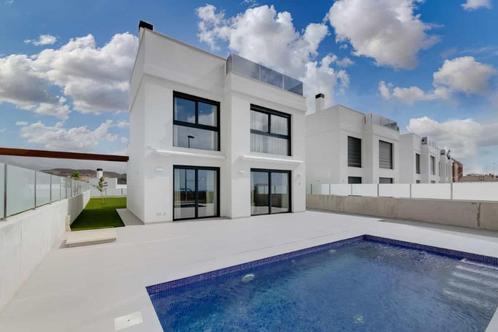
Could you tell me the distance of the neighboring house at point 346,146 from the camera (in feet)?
56.1

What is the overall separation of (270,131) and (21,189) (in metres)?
9.98

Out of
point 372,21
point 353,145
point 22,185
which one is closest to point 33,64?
point 22,185

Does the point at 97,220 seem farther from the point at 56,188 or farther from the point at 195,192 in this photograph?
the point at 195,192

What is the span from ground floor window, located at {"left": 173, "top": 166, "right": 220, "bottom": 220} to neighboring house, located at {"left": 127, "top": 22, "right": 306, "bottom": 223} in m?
0.04

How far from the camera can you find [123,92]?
15883mm

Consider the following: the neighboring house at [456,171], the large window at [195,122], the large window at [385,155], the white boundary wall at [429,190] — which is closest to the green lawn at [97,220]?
the large window at [195,122]

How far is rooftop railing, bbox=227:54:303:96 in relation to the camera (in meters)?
10.9

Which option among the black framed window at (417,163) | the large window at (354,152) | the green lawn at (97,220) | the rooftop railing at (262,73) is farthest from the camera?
the black framed window at (417,163)

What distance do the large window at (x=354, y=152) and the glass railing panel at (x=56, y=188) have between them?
682 inches

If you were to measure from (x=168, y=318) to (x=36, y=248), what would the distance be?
3441 millimetres

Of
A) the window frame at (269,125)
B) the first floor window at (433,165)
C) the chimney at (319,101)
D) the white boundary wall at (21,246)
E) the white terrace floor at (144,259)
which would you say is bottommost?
the white terrace floor at (144,259)

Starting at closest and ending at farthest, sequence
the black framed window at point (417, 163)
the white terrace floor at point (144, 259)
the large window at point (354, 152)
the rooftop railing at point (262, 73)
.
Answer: the white terrace floor at point (144, 259) < the rooftop railing at point (262, 73) < the large window at point (354, 152) < the black framed window at point (417, 163)

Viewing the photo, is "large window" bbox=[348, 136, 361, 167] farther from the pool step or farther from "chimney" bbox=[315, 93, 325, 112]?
the pool step

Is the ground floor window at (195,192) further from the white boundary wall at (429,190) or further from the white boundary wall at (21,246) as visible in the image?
the white boundary wall at (429,190)
